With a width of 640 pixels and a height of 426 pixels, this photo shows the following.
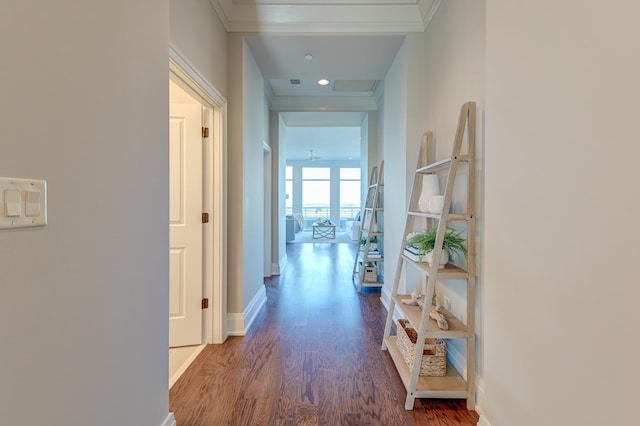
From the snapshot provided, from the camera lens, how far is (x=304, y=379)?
2.10 m

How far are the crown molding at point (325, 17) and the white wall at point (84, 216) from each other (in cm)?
150

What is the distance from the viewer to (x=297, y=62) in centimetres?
332

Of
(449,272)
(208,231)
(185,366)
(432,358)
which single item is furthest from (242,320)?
(449,272)

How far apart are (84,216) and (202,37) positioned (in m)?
1.77

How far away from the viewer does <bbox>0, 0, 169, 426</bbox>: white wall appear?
2.58 feet

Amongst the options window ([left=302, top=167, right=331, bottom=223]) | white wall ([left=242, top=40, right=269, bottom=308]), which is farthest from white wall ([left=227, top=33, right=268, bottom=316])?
window ([left=302, top=167, right=331, bottom=223])

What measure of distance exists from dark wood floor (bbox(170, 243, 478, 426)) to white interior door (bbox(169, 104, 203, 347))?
1.02 ft

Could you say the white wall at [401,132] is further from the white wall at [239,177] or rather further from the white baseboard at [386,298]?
the white wall at [239,177]

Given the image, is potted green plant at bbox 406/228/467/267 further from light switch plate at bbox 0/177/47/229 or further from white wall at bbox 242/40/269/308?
light switch plate at bbox 0/177/47/229

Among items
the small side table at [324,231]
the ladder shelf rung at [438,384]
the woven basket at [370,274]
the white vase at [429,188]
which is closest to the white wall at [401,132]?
the white vase at [429,188]

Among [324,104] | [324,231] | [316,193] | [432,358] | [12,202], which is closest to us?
[12,202]

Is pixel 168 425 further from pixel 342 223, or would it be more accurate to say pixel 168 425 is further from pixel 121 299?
pixel 342 223

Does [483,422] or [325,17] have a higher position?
[325,17]

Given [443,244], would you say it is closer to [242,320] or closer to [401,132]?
[401,132]
